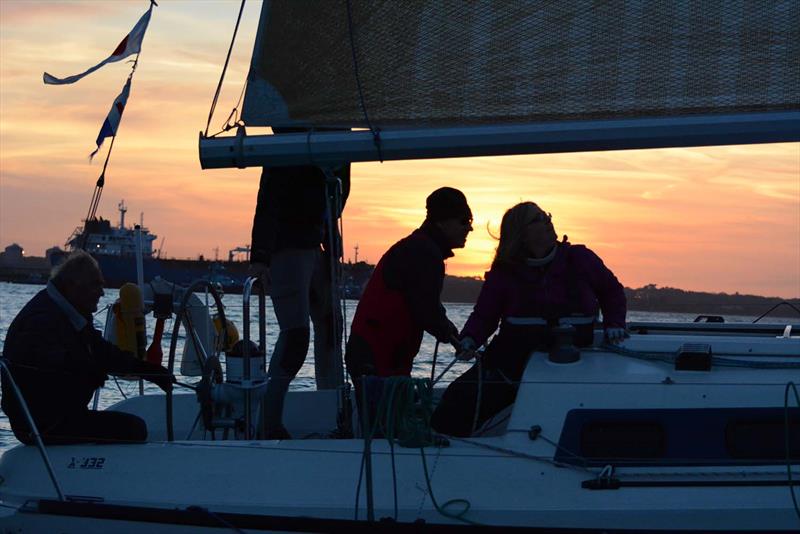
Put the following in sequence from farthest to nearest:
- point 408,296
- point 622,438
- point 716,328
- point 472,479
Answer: point 716,328, point 408,296, point 622,438, point 472,479

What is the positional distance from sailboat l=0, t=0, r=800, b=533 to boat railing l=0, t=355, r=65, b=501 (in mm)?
23

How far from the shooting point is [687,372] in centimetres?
460

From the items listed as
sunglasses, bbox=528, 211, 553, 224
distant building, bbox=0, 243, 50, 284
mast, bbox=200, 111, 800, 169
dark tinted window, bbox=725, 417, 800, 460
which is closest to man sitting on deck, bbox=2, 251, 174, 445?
mast, bbox=200, 111, 800, 169

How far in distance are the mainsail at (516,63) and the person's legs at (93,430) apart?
140 cm

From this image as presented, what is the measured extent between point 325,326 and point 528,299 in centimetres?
157

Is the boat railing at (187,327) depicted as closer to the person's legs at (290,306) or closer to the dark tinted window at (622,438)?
the person's legs at (290,306)

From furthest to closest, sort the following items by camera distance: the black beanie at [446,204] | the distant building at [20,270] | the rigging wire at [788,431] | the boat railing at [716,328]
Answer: the distant building at [20,270] < the boat railing at [716,328] < the black beanie at [446,204] < the rigging wire at [788,431]

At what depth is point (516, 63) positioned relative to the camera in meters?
5.24

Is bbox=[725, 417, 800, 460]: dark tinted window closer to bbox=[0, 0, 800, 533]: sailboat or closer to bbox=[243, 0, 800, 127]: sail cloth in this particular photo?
bbox=[0, 0, 800, 533]: sailboat

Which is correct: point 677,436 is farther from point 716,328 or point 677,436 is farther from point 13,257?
point 13,257

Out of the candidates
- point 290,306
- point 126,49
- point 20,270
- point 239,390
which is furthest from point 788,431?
point 20,270

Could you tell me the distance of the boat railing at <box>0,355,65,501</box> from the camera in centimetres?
437

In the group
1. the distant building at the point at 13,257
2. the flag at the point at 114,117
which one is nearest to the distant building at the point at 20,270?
the distant building at the point at 13,257

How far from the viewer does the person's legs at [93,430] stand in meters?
4.65
